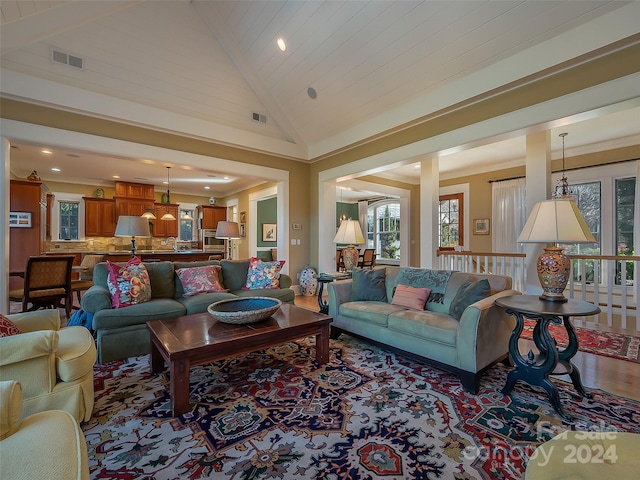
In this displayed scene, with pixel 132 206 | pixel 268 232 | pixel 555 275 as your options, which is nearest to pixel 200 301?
pixel 555 275

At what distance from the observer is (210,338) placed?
6.92 ft

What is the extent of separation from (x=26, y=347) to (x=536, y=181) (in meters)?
4.84

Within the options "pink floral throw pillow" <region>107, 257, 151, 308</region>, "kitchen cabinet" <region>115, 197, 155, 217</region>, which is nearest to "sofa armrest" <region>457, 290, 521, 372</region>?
"pink floral throw pillow" <region>107, 257, 151, 308</region>

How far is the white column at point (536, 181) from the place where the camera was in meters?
3.52

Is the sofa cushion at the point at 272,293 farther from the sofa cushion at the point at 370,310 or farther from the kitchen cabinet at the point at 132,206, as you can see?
the kitchen cabinet at the point at 132,206

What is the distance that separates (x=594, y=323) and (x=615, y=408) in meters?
2.54

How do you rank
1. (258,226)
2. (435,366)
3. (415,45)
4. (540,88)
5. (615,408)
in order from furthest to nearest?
(258,226) < (415,45) < (540,88) < (435,366) < (615,408)

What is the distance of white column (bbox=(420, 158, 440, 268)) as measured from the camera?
4.91 m

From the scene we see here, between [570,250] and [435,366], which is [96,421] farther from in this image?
[570,250]

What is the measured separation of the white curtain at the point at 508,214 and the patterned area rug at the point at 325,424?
184 inches

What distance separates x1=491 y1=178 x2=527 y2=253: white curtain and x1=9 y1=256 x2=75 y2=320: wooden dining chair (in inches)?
308

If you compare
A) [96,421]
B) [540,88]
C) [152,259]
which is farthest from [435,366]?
[152,259]

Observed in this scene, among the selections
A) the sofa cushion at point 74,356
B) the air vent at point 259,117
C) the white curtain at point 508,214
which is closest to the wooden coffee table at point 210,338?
the sofa cushion at point 74,356

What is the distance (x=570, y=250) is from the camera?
5043 mm
